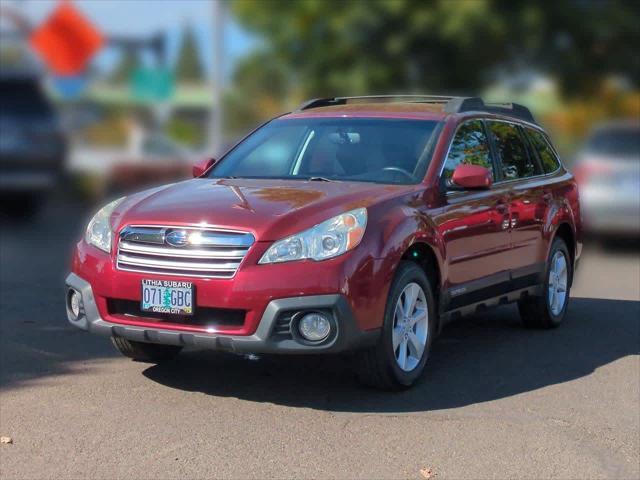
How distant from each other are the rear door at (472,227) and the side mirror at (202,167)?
5.63 ft

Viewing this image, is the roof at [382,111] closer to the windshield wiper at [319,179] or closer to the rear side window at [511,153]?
the rear side window at [511,153]

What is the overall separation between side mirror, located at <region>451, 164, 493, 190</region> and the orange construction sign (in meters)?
13.2

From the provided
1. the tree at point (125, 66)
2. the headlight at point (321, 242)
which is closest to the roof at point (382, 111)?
the headlight at point (321, 242)

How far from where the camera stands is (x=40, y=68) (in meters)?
16.2

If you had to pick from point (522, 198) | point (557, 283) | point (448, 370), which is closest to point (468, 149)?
point (522, 198)

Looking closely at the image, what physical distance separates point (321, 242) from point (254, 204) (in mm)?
529

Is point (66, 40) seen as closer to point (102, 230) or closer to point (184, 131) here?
point (184, 131)

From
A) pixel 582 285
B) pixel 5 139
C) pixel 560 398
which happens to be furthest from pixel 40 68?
pixel 560 398

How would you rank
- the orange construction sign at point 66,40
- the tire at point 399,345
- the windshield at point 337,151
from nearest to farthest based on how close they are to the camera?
the tire at point 399,345, the windshield at point 337,151, the orange construction sign at point 66,40

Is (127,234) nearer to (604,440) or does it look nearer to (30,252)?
(604,440)

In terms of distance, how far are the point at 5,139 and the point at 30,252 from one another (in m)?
1.78

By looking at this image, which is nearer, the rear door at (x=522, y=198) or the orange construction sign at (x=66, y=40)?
the rear door at (x=522, y=198)

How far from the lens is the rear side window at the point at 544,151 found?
334 inches

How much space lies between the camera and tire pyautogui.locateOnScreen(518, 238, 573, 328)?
813 cm
